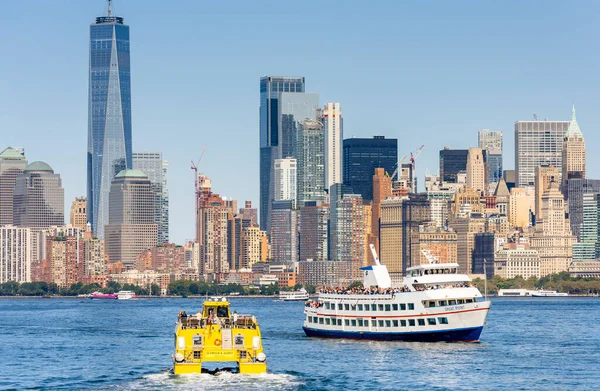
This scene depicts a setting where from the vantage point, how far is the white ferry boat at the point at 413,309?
5098 inches

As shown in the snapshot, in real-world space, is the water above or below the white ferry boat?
below

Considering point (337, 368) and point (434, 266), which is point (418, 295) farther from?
point (337, 368)

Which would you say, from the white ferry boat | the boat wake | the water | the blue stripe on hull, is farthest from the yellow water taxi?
the blue stripe on hull

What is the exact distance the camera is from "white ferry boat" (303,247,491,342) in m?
130

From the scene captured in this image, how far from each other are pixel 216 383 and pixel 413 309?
4849cm

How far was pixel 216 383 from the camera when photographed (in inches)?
3366

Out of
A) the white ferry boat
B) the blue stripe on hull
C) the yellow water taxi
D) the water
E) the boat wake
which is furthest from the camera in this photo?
the blue stripe on hull

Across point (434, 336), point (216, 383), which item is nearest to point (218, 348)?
point (216, 383)

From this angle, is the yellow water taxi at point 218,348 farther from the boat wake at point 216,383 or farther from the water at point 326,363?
the water at point 326,363

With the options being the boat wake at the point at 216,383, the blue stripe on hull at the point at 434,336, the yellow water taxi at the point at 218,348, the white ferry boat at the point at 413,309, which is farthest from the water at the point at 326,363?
the white ferry boat at the point at 413,309

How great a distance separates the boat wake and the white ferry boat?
132ft

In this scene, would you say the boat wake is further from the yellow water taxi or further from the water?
the yellow water taxi

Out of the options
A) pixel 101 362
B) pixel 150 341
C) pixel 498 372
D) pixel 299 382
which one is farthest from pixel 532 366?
pixel 150 341

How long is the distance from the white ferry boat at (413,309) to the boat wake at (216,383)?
4021cm
